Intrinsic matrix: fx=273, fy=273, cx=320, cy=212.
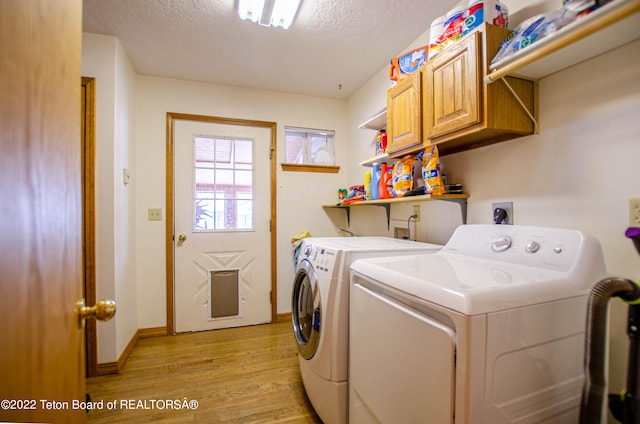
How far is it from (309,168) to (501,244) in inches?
81.7

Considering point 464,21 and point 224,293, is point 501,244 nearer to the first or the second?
point 464,21

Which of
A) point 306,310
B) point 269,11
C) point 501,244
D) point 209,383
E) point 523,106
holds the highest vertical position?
point 269,11

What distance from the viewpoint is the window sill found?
2.83 m

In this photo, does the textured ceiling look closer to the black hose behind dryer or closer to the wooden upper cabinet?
the wooden upper cabinet

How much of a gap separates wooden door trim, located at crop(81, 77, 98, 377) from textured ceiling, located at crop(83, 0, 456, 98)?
0.50 metres

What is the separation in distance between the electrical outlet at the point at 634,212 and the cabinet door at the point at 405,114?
0.84 metres

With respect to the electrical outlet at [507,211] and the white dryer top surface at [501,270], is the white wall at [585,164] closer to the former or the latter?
the electrical outlet at [507,211]

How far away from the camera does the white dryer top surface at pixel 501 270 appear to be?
2.35 ft

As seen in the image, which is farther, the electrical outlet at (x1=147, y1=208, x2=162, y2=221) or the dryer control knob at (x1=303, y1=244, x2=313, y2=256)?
the electrical outlet at (x1=147, y1=208, x2=162, y2=221)

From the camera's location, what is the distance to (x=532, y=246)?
1.01m

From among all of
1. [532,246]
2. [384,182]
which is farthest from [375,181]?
[532,246]

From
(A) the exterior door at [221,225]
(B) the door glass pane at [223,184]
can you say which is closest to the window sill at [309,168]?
(A) the exterior door at [221,225]

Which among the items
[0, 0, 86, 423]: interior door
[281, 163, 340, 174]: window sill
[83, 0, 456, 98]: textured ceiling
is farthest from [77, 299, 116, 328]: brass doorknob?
[281, 163, 340, 174]: window sill

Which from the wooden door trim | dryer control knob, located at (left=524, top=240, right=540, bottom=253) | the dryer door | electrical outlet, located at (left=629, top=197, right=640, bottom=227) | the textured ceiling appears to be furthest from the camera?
the wooden door trim
